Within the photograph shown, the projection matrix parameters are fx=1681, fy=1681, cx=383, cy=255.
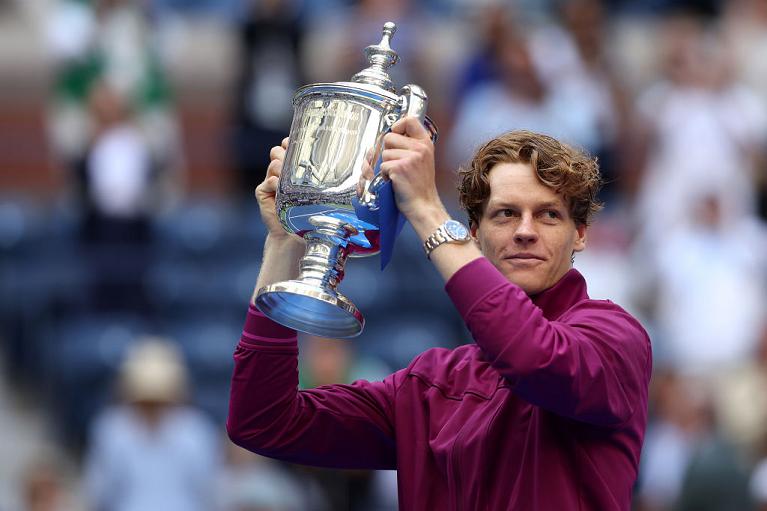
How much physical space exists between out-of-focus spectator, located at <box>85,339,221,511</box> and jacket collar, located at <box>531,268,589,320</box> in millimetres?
4126

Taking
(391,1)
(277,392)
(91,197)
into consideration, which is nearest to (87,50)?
(91,197)

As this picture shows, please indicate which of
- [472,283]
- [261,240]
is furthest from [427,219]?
[261,240]

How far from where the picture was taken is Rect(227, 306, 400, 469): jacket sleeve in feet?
11.3

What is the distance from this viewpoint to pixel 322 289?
3182mm

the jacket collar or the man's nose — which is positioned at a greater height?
the man's nose

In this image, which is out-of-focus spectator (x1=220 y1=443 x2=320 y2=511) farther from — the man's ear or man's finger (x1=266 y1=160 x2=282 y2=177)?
the man's ear

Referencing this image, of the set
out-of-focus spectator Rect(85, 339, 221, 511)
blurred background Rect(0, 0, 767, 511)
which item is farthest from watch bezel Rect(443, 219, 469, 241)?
out-of-focus spectator Rect(85, 339, 221, 511)

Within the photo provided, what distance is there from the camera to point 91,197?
859cm

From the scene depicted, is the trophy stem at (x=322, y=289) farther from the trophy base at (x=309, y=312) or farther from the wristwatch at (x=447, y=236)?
the wristwatch at (x=447, y=236)

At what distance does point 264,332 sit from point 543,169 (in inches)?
26.6

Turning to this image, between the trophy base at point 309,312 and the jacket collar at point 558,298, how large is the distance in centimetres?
36

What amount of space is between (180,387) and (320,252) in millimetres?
4369

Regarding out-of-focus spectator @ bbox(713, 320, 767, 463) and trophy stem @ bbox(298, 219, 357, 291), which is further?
out-of-focus spectator @ bbox(713, 320, 767, 463)

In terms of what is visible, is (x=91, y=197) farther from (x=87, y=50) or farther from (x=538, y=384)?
(x=538, y=384)
